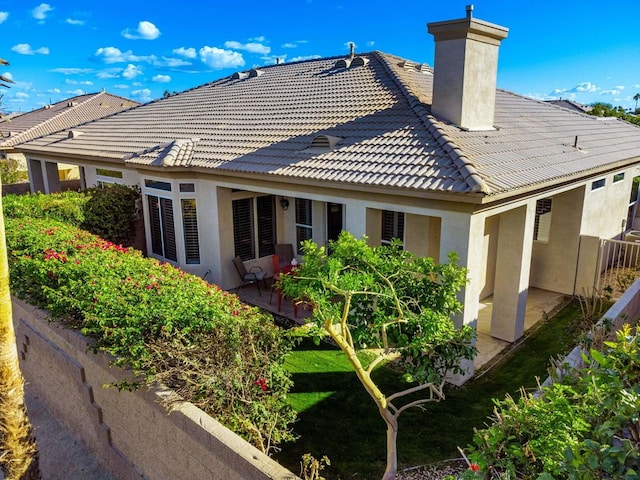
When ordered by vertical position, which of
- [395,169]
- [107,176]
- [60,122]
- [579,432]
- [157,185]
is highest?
[60,122]

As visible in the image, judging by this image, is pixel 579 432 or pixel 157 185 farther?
pixel 157 185

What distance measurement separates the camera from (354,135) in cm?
1211

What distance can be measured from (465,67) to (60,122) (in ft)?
100

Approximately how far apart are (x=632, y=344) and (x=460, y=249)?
4910 mm

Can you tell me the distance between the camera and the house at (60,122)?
2806 cm

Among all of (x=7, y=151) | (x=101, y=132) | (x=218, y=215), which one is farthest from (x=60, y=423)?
(x=7, y=151)

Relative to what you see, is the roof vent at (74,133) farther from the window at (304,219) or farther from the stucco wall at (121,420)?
the stucco wall at (121,420)

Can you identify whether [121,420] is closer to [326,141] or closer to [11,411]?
[11,411]

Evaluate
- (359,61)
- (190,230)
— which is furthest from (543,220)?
(190,230)

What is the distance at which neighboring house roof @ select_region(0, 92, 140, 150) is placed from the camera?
29.9 meters

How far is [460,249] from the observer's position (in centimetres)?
880

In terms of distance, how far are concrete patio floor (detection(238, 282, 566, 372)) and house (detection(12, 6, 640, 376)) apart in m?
0.34

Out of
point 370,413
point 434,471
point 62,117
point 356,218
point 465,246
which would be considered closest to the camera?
point 434,471

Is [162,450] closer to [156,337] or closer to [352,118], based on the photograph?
[156,337]
